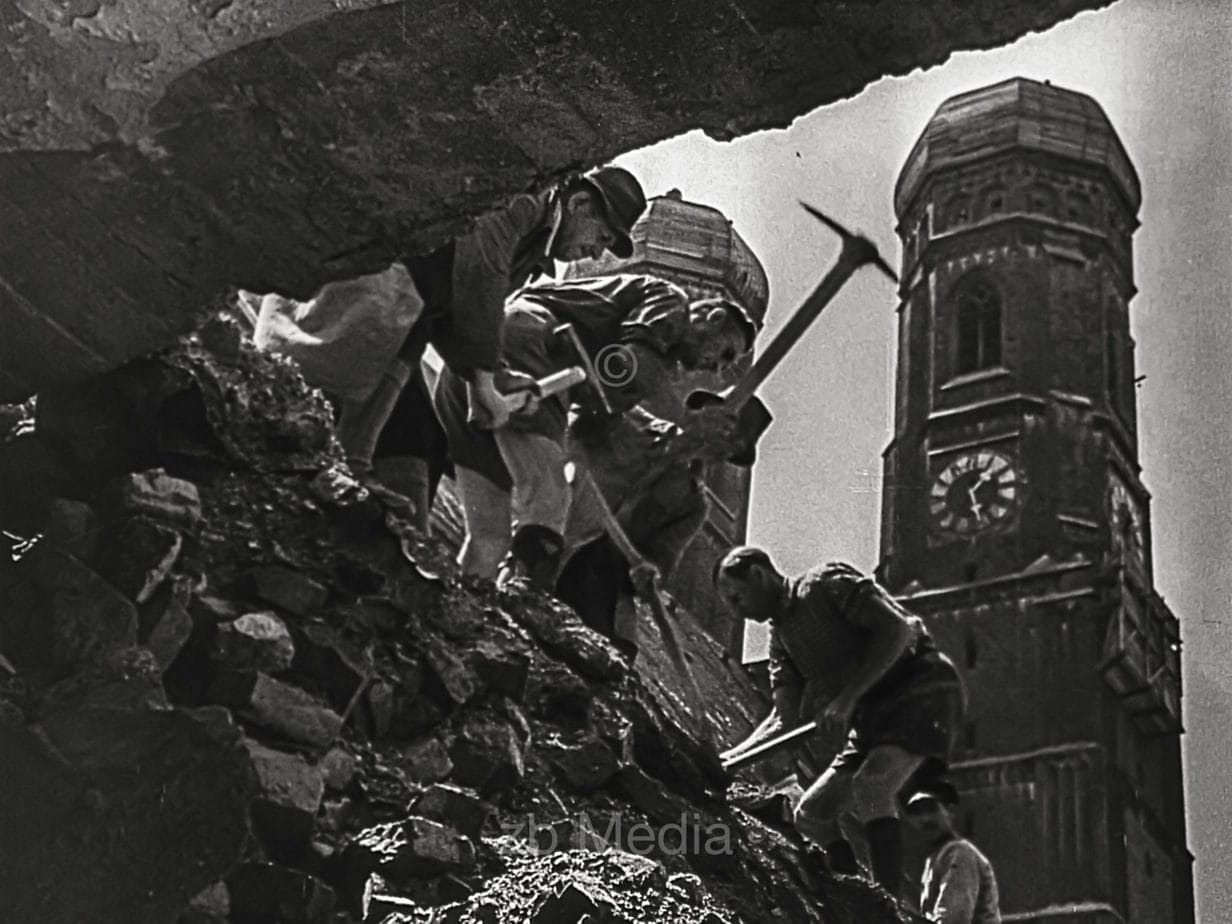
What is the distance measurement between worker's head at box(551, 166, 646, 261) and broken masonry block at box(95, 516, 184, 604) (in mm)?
2597

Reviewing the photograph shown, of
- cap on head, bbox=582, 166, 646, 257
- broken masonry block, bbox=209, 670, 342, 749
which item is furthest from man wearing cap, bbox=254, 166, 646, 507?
broken masonry block, bbox=209, 670, 342, 749

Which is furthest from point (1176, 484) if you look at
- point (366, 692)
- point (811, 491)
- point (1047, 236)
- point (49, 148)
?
point (1047, 236)

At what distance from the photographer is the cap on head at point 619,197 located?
25.5ft

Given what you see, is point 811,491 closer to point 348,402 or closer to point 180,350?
point 348,402

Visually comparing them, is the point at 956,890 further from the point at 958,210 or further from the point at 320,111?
the point at 958,210

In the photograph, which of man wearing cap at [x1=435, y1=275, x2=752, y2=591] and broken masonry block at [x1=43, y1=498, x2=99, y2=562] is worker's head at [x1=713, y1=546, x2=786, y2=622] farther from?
broken masonry block at [x1=43, y1=498, x2=99, y2=562]

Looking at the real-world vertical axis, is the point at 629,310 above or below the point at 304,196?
above

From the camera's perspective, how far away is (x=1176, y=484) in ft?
52.9

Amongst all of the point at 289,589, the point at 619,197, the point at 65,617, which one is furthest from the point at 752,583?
the point at 65,617

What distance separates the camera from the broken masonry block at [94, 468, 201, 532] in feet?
17.6

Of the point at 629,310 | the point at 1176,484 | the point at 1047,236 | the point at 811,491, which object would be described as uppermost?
the point at 1047,236

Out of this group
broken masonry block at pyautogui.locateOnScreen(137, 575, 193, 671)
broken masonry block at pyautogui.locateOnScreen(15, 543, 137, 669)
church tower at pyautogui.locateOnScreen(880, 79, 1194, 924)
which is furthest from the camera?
church tower at pyautogui.locateOnScreen(880, 79, 1194, 924)

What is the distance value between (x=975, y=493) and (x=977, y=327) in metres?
4.14

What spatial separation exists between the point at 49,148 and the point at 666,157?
16.0ft
